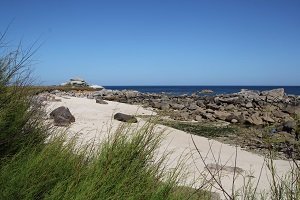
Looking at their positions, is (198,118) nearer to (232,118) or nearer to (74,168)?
(232,118)

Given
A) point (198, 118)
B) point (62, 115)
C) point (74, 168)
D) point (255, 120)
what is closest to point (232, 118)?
point (255, 120)

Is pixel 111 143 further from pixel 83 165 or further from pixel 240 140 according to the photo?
pixel 240 140

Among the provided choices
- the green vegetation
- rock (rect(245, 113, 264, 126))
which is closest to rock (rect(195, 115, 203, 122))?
rock (rect(245, 113, 264, 126))

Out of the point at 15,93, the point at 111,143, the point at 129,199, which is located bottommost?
the point at 129,199

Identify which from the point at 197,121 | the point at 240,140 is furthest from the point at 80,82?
the point at 240,140

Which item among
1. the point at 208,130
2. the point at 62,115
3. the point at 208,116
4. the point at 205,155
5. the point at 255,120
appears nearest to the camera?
the point at 205,155

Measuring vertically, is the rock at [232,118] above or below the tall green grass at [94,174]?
below

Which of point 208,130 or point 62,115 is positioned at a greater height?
point 62,115

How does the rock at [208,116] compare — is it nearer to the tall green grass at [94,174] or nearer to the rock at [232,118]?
the rock at [232,118]

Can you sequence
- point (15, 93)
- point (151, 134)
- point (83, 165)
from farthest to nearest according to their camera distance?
point (15, 93), point (151, 134), point (83, 165)

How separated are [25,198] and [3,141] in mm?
1057

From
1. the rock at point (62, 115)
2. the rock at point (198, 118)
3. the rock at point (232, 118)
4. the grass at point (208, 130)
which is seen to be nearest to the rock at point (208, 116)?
the rock at point (198, 118)

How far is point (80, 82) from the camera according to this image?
5928 centimetres

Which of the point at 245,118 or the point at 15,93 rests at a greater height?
the point at 15,93
